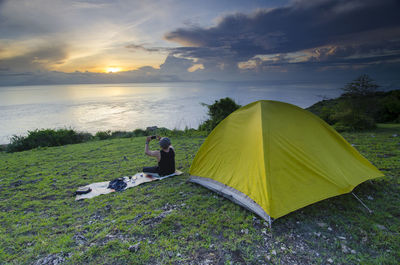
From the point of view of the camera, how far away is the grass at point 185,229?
3865 mm

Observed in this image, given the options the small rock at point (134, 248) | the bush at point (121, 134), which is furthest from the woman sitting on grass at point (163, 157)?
the bush at point (121, 134)

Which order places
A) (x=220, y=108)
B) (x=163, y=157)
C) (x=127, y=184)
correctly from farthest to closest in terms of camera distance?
(x=220, y=108), (x=163, y=157), (x=127, y=184)

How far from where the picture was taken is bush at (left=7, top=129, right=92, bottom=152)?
18.1 metres

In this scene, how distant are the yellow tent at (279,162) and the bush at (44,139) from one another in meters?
18.8

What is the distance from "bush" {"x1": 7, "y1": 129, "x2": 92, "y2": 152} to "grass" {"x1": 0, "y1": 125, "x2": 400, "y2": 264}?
43.9 ft

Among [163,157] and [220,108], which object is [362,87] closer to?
[220,108]

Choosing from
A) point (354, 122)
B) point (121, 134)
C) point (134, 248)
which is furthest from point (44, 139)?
point (354, 122)

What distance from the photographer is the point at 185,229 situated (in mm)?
4664

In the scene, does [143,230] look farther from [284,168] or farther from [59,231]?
[284,168]

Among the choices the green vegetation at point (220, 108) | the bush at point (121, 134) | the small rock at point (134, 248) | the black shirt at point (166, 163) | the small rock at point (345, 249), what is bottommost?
the bush at point (121, 134)

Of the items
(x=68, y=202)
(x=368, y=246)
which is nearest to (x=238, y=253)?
(x=368, y=246)

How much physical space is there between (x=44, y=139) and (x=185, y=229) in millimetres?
20024

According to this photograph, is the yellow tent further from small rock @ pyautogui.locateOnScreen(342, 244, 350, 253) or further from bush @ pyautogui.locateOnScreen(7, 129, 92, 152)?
bush @ pyautogui.locateOnScreen(7, 129, 92, 152)

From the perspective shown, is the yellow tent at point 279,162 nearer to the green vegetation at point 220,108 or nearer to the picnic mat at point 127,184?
the picnic mat at point 127,184
